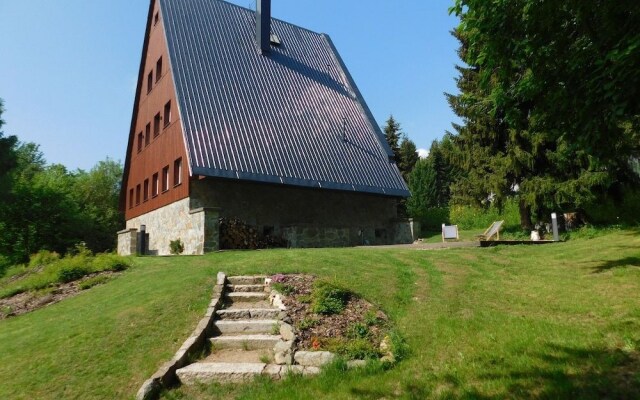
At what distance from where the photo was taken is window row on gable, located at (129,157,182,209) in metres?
18.9

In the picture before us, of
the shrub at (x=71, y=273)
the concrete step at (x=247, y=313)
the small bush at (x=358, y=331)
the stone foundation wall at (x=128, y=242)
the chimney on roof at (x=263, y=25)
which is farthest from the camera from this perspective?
the chimney on roof at (x=263, y=25)

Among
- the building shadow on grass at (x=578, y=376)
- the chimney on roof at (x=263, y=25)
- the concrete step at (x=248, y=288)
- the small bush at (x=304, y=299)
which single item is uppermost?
the chimney on roof at (x=263, y=25)

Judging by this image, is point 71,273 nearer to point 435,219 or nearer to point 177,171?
point 177,171

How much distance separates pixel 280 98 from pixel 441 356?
18.3m

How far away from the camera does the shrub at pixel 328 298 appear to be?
679 centimetres

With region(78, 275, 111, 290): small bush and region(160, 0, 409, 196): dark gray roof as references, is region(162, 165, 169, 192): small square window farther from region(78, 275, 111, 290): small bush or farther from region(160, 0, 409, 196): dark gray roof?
region(78, 275, 111, 290): small bush

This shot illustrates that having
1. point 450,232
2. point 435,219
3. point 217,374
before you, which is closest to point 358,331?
point 217,374

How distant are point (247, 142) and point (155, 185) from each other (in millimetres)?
6960

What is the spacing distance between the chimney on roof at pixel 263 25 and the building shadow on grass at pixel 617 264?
65.1ft

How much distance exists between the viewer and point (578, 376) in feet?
13.7

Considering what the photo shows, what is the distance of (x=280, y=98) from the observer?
21703mm

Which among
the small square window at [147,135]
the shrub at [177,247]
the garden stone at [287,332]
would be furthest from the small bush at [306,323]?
the small square window at [147,135]

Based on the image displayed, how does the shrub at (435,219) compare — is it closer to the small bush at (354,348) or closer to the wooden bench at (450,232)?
the wooden bench at (450,232)

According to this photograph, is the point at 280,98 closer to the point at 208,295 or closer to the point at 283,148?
the point at 283,148
